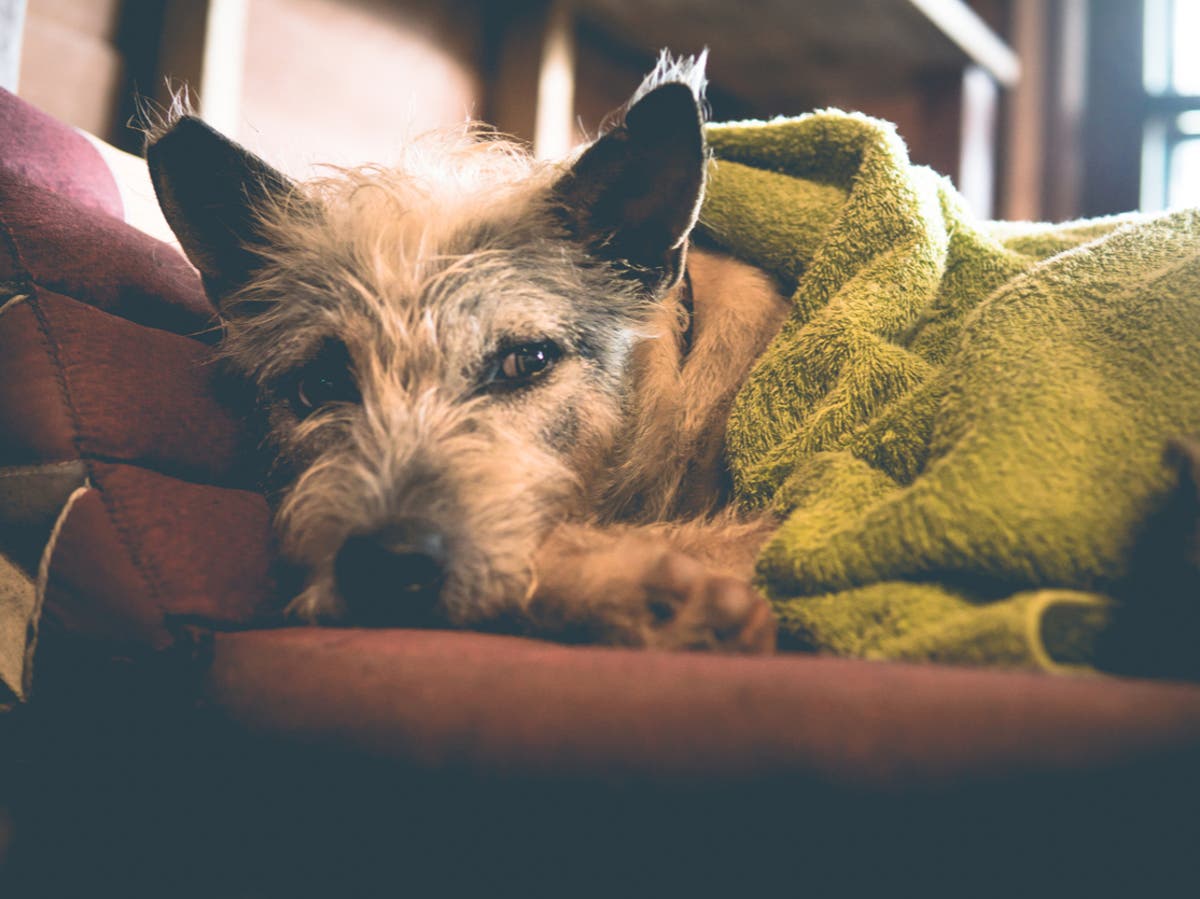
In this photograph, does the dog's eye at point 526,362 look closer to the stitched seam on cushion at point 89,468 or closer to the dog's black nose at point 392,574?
the dog's black nose at point 392,574

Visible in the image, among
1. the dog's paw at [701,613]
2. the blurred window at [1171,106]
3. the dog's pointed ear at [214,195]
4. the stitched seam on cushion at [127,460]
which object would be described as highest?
the blurred window at [1171,106]

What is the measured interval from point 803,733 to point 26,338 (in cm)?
101

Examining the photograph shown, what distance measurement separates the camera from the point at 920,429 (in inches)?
41.9

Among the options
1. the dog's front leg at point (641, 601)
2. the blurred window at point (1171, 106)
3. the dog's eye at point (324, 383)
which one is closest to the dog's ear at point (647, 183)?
the dog's eye at point (324, 383)

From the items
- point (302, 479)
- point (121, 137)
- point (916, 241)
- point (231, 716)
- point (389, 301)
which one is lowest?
point (231, 716)

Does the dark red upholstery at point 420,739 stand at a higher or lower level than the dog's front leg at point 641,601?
lower

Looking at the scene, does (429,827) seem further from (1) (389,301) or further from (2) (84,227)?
(2) (84,227)

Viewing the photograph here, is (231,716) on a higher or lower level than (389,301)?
lower

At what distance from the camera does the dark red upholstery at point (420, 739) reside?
1.89 feet

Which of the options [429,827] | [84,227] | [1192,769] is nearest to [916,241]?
[1192,769]

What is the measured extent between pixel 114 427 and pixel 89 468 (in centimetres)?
Result: 7

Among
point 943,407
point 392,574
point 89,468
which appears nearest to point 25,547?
point 89,468

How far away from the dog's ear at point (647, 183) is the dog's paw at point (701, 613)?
2.14 ft

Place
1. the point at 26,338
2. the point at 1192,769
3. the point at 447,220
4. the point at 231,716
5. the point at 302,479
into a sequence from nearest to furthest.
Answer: the point at 1192,769
the point at 231,716
the point at 26,338
the point at 302,479
the point at 447,220
